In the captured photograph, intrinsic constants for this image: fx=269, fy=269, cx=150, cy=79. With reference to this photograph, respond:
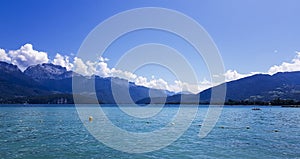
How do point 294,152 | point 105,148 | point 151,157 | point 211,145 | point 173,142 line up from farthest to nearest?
point 173,142 → point 211,145 → point 105,148 → point 294,152 → point 151,157

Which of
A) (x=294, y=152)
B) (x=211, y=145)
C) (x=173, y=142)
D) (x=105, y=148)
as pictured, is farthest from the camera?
(x=173, y=142)

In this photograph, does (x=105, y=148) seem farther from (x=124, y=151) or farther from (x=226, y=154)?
(x=226, y=154)

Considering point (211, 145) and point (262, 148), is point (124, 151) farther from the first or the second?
point (262, 148)

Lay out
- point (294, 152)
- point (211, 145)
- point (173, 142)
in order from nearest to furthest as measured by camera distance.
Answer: point (294, 152)
point (211, 145)
point (173, 142)

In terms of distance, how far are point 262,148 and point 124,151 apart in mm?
17617

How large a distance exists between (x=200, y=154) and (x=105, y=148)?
466 inches

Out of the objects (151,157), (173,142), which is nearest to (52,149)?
(151,157)

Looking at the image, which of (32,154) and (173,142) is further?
(173,142)

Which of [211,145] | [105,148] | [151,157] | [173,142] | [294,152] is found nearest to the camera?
[151,157]

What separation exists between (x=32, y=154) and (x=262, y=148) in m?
27.8

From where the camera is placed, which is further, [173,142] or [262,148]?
[173,142]

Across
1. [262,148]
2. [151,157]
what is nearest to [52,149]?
[151,157]

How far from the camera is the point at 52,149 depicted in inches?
1289

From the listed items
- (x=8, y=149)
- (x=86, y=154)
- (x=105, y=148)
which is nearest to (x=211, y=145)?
(x=105, y=148)
